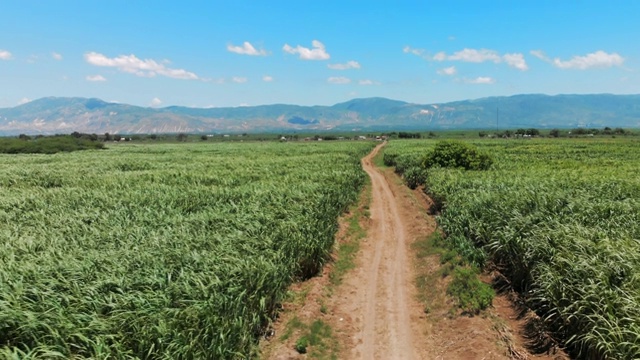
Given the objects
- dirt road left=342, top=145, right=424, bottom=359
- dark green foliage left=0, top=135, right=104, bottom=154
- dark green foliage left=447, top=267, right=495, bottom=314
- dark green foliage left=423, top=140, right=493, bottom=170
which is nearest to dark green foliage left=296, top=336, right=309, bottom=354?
dirt road left=342, top=145, right=424, bottom=359

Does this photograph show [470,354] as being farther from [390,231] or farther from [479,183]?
[479,183]

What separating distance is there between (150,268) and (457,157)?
28291mm

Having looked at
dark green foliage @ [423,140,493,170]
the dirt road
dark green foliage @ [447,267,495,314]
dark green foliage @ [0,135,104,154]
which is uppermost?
dark green foliage @ [0,135,104,154]

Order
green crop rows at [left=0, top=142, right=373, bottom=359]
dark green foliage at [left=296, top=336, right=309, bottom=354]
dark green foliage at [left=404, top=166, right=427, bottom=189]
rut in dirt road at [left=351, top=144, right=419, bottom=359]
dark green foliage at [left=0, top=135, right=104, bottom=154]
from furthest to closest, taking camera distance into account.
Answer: dark green foliage at [left=0, top=135, right=104, bottom=154]
dark green foliage at [left=404, top=166, right=427, bottom=189]
rut in dirt road at [left=351, top=144, right=419, bottom=359]
dark green foliage at [left=296, top=336, right=309, bottom=354]
green crop rows at [left=0, top=142, right=373, bottom=359]

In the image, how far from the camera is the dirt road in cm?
826

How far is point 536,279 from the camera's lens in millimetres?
8922

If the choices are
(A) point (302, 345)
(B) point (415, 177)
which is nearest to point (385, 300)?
(A) point (302, 345)

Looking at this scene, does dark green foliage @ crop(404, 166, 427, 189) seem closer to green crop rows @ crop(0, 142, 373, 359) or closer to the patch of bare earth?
green crop rows @ crop(0, 142, 373, 359)

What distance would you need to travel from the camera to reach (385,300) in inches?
414

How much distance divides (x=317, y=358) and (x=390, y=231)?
1043cm

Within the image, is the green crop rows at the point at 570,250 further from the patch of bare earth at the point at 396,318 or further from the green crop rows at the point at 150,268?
the green crop rows at the point at 150,268

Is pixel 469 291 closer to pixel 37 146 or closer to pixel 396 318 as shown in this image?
pixel 396 318

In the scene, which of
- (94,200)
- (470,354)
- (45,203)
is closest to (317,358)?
(470,354)

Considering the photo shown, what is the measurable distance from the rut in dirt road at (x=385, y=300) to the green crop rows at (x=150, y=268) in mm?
2021
